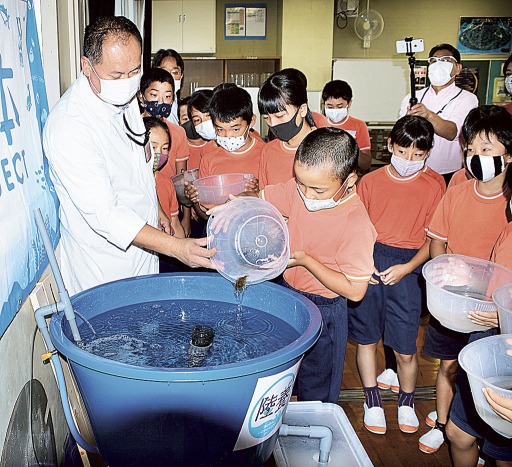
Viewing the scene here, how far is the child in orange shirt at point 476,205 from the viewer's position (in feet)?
6.41

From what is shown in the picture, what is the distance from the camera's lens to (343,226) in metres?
1.69

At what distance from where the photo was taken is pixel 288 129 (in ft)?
7.30

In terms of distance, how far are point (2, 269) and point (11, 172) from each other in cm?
25

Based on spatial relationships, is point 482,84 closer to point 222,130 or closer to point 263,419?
point 222,130

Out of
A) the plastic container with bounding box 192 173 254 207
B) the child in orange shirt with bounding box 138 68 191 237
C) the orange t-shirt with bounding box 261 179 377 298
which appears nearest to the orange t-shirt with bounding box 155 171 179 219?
the child in orange shirt with bounding box 138 68 191 237

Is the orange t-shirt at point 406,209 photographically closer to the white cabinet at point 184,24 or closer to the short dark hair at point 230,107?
the short dark hair at point 230,107

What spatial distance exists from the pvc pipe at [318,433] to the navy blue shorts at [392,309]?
1.03 metres

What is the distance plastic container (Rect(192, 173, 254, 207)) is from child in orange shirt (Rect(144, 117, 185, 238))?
236 millimetres

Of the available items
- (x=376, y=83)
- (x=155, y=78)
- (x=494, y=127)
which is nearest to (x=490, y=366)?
(x=494, y=127)

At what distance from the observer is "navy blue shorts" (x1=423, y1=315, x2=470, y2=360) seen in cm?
218

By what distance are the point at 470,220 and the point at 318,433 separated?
105 cm

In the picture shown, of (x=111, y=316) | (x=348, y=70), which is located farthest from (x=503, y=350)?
(x=348, y=70)

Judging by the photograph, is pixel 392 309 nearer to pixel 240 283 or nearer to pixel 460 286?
pixel 460 286

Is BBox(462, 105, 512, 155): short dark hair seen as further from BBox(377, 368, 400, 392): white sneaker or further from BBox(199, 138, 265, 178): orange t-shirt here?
BBox(377, 368, 400, 392): white sneaker
